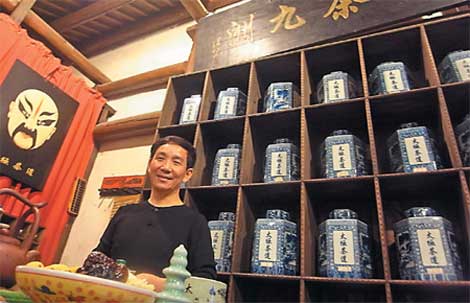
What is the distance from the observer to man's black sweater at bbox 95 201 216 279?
1054 mm

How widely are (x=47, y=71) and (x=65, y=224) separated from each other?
42.6 inches

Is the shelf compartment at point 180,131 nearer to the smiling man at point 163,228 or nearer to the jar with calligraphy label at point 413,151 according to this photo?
the smiling man at point 163,228

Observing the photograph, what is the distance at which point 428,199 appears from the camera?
1.27 meters

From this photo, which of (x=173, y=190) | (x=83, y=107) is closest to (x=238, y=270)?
(x=173, y=190)

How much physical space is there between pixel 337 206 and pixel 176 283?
1017 millimetres

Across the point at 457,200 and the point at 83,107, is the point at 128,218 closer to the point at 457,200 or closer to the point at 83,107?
the point at 457,200

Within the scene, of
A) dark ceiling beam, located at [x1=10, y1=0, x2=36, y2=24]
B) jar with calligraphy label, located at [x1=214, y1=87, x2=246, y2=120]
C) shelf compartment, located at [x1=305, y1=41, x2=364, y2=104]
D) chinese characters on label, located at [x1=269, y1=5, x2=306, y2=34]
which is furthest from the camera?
dark ceiling beam, located at [x1=10, y1=0, x2=36, y2=24]

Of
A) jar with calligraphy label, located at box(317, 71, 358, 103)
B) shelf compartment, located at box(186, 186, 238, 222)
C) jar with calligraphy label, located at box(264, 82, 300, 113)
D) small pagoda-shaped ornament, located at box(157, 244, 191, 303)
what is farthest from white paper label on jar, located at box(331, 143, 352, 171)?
small pagoda-shaped ornament, located at box(157, 244, 191, 303)

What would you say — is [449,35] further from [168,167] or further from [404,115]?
[168,167]

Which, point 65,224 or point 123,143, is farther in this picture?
point 123,143

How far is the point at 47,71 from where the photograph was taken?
2.35 meters

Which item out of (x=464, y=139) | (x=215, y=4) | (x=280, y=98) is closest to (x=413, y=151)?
(x=464, y=139)

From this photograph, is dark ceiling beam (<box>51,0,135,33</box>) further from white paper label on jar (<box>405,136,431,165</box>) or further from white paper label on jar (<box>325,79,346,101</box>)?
white paper label on jar (<box>405,136,431,165</box>)

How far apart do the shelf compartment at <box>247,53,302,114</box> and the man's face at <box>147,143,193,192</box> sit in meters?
0.44
